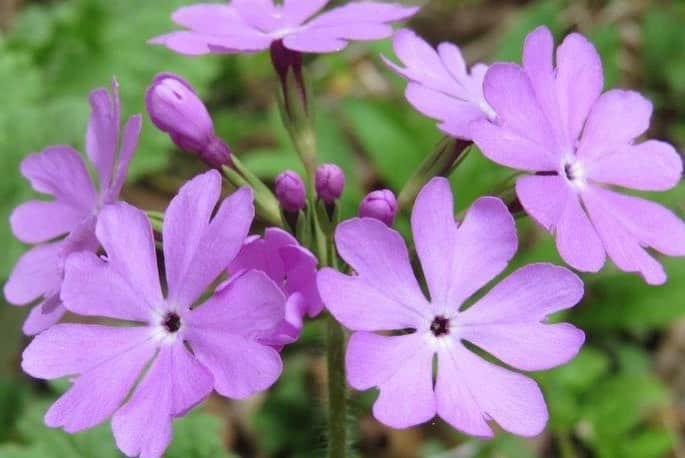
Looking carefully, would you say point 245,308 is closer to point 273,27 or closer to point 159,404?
point 159,404

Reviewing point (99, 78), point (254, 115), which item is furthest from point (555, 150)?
point (254, 115)

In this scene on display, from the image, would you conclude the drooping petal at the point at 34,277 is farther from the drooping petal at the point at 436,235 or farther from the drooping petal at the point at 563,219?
the drooping petal at the point at 563,219

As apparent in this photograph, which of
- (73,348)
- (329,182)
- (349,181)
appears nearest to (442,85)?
(329,182)

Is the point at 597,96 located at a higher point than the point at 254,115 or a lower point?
higher

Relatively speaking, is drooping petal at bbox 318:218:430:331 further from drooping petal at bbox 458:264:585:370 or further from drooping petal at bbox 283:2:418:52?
drooping petal at bbox 283:2:418:52

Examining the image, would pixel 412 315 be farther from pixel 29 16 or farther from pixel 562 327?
pixel 29 16

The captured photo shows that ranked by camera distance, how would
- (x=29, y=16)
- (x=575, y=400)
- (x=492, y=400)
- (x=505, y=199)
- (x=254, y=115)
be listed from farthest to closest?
(x=254, y=115), (x=29, y=16), (x=575, y=400), (x=505, y=199), (x=492, y=400)
